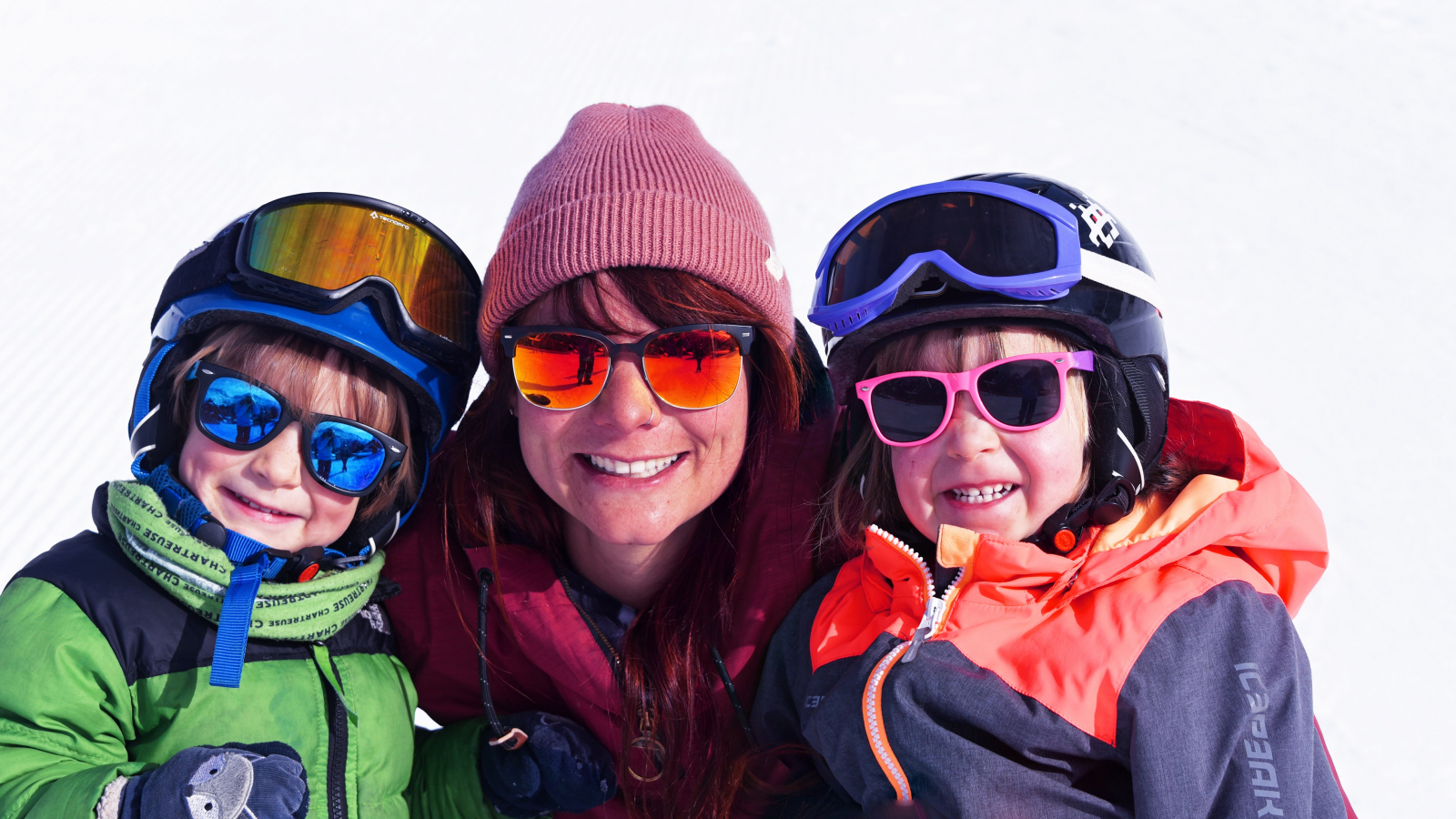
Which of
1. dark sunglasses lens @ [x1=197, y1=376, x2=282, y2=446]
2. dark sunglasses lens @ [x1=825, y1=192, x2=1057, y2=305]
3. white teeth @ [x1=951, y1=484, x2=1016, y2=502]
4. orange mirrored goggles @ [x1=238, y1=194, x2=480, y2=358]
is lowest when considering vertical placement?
white teeth @ [x1=951, y1=484, x2=1016, y2=502]

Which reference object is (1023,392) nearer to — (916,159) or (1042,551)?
(1042,551)

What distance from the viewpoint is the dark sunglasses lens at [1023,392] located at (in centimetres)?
203

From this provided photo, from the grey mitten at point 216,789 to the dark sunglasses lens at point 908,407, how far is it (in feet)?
4.47

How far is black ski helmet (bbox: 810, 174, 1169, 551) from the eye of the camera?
209cm

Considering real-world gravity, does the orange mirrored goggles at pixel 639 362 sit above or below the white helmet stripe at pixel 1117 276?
below

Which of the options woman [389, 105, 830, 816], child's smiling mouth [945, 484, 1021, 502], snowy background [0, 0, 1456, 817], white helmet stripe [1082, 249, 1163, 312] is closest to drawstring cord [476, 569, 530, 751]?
woman [389, 105, 830, 816]

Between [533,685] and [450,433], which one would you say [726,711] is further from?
[450,433]

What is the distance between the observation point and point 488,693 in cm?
239

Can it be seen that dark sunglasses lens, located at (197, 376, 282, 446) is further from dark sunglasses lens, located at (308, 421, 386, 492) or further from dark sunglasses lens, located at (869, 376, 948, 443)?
dark sunglasses lens, located at (869, 376, 948, 443)

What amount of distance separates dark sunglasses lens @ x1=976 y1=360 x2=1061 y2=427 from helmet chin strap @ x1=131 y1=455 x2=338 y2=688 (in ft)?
4.93

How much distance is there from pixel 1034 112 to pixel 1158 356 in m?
4.16

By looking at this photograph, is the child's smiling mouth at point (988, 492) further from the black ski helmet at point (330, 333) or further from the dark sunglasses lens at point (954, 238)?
the black ski helmet at point (330, 333)

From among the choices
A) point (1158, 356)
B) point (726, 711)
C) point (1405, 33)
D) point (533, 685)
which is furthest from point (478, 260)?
point (1405, 33)

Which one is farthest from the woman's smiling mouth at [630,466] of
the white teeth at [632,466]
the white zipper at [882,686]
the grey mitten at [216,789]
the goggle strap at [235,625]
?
the grey mitten at [216,789]
